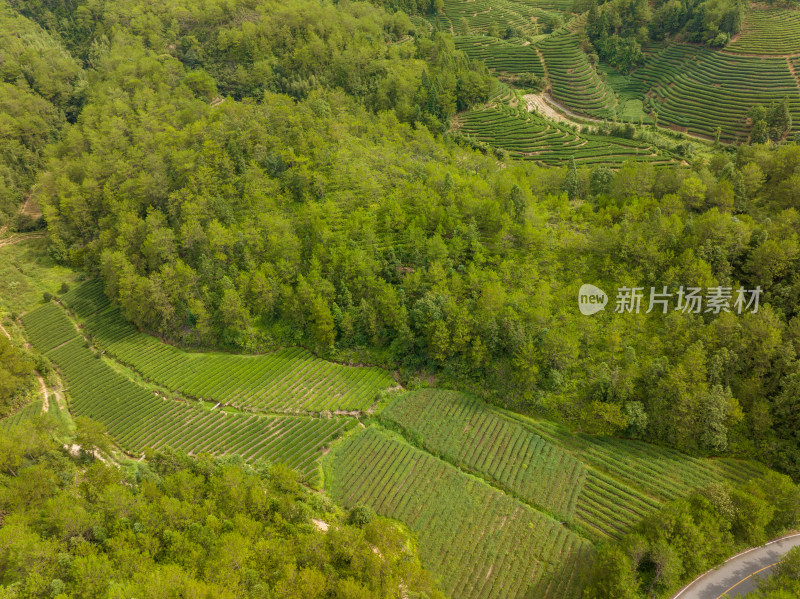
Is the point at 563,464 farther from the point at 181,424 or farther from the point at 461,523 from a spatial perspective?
the point at 181,424

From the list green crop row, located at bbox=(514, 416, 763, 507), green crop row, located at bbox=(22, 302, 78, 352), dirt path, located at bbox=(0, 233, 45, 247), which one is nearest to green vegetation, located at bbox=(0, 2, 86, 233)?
dirt path, located at bbox=(0, 233, 45, 247)

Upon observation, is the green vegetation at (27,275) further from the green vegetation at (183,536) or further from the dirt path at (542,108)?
the dirt path at (542,108)

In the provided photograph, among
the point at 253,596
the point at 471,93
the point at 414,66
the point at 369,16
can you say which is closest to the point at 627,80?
the point at 471,93

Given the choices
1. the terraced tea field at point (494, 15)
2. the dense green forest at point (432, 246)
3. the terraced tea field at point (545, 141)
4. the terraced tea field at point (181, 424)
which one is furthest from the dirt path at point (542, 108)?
the terraced tea field at point (181, 424)

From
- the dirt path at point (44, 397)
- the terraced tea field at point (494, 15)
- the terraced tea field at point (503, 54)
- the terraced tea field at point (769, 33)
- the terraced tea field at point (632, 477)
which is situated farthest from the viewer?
the terraced tea field at point (494, 15)

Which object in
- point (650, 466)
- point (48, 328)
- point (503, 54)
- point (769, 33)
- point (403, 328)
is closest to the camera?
point (650, 466)
